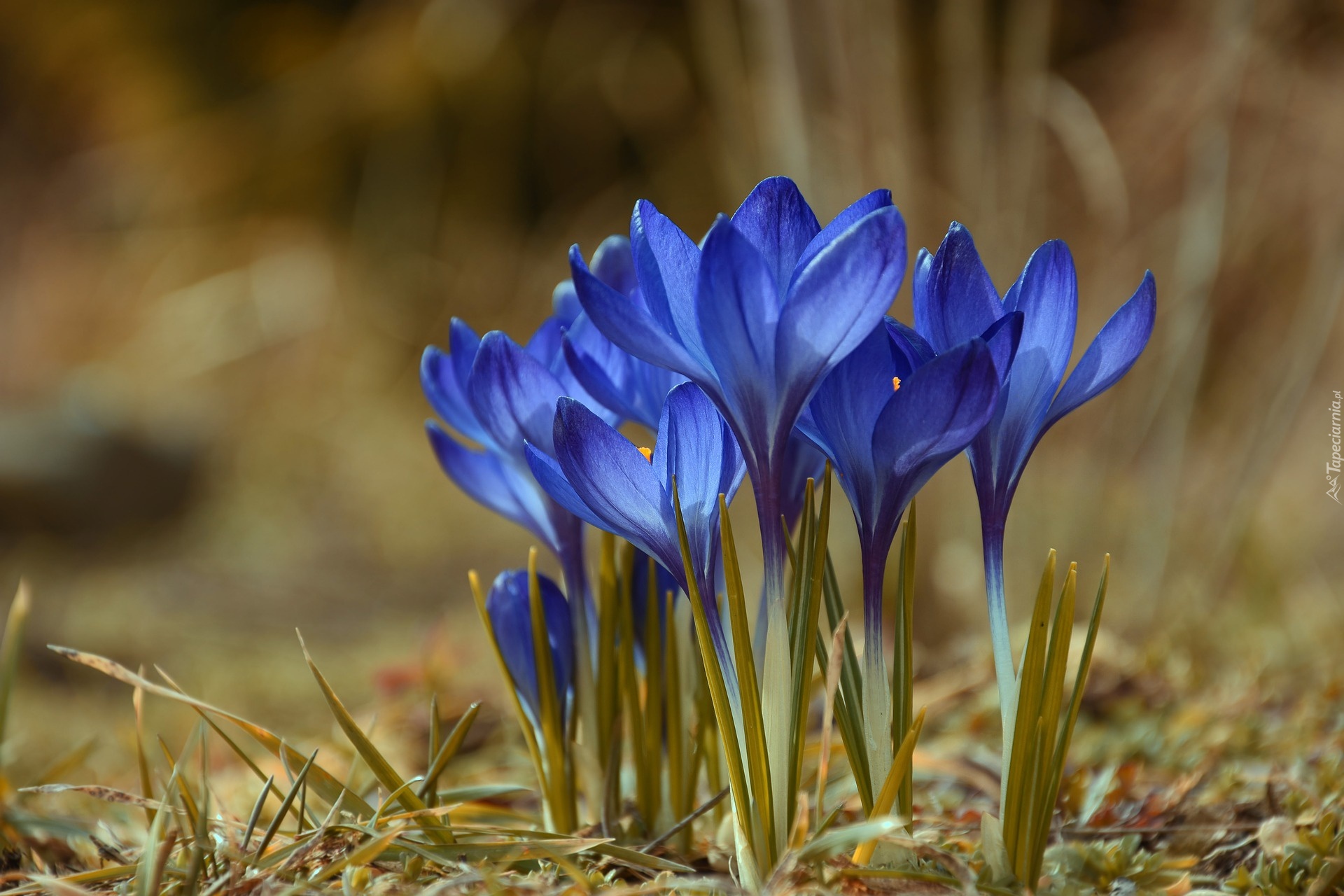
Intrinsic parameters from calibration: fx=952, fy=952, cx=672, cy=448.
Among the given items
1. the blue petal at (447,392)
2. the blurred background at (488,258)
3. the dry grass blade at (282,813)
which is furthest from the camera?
the blurred background at (488,258)

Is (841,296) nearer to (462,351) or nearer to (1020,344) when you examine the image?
(1020,344)

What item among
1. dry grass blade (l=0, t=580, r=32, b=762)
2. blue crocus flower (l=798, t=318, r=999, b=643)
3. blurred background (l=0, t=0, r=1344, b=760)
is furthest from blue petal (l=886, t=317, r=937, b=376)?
blurred background (l=0, t=0, r=1344, b=760)

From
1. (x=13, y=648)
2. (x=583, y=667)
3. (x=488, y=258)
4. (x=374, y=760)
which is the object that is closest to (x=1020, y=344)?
(x=583, y=667)

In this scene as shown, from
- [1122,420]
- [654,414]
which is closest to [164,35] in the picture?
[1122,420]

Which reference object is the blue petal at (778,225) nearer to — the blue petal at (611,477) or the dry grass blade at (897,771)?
the blue petal at (611,477)

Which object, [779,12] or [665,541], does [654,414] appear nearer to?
[665,541]

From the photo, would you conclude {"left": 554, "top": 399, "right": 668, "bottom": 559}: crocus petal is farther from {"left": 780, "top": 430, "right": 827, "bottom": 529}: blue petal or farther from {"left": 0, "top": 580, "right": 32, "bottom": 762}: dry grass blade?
{"left": 0, "top": 580, "right": 32, "bottom": 762}: dry grass blade

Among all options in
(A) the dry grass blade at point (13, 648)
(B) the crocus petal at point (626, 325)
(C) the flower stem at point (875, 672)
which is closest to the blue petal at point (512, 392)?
(B) the crocus petal at point (626, 325)
